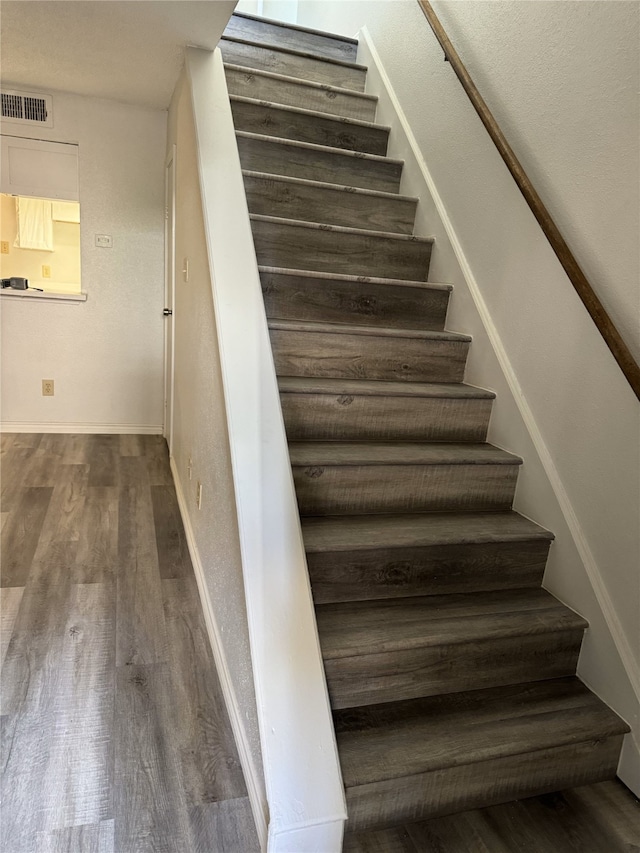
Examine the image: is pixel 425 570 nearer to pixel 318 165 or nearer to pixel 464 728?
pixel 464 728

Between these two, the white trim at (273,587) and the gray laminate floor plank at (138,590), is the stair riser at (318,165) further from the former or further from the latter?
the gray laminate floor plank at (138,590)

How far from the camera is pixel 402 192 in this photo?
289 centimetres

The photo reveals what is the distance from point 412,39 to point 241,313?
6.82 ft

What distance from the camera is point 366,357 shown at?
7.27ft

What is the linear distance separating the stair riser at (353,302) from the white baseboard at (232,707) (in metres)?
1.11

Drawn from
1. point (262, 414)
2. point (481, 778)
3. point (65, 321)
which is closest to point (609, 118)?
point (262, 414)

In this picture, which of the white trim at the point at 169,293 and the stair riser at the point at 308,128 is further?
the white trim at the point at 169,293

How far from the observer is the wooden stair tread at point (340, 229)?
2384 mm

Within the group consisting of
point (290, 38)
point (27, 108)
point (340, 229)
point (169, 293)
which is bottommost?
point (169, 293)

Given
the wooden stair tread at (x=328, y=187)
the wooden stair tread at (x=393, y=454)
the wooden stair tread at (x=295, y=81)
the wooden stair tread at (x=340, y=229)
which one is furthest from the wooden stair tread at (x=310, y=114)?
the wooden stair tread at (x=393, y=454)

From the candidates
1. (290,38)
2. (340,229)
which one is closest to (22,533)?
(340,229)

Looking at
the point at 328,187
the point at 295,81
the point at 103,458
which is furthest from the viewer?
the point at 103,458

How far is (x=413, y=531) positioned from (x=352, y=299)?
3.48ft

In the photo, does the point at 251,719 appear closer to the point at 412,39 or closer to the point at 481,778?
the point at 481,778
